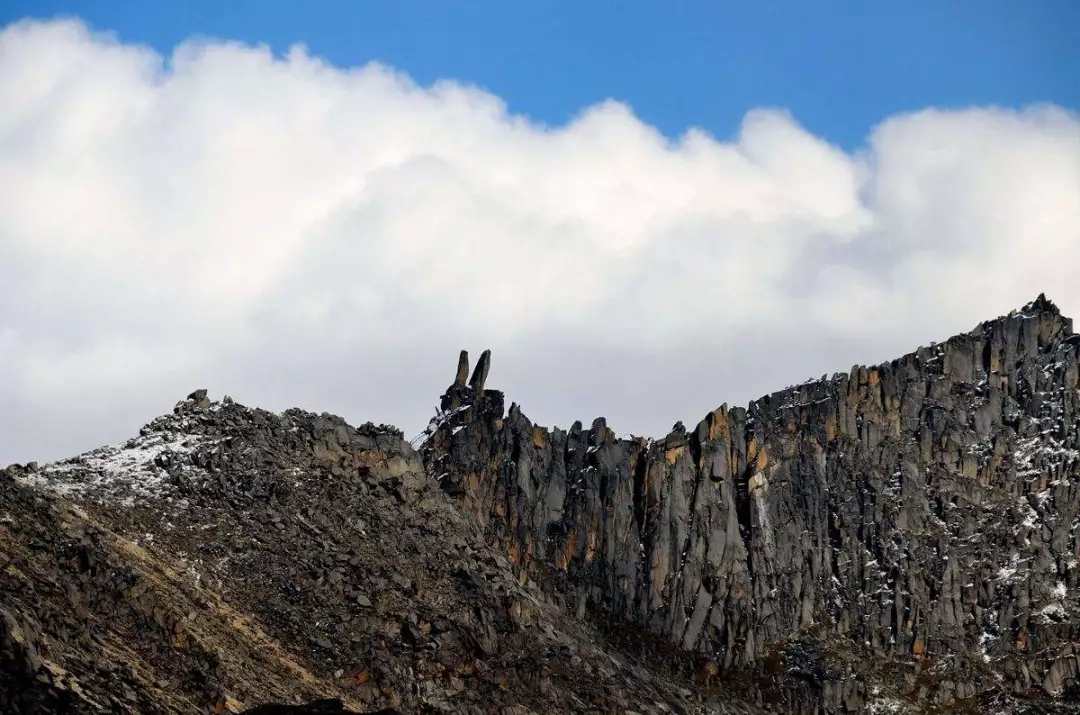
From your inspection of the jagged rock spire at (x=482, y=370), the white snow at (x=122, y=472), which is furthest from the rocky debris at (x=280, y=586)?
the jagged rock spire at (x=482, y=370)

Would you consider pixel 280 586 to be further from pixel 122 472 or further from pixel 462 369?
pixel 462 369

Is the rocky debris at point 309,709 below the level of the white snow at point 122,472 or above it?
below

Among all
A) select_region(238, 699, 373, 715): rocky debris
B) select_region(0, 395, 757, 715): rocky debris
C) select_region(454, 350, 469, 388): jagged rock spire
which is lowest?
select_region(238, 699, 373, 715): rocky debris

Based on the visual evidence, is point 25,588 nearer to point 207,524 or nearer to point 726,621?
point 207,524

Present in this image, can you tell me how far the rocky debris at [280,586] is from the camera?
438 feet

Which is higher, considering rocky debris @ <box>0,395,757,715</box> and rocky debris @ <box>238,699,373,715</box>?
rocky debris @ <box>0,395,757,715</box>

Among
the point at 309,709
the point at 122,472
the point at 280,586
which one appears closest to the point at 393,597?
the point at 280,586

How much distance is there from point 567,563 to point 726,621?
1721 centimetres

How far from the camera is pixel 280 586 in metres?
156

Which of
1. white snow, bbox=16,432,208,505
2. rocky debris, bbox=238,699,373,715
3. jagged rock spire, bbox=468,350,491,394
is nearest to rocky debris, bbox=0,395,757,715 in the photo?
white snow, bbox=16,432,208,505

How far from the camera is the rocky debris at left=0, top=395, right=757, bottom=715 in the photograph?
5251 inches

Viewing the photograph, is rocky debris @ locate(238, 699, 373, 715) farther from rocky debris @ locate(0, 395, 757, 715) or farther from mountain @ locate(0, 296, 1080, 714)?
rocky debris @ locate(0, 395, 757, 715)

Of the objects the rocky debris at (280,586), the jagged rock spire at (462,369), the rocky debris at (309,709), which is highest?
the jagged rock spire at (462,369)

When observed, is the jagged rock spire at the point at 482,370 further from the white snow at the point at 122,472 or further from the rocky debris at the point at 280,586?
the white snow at the point at 122,472
